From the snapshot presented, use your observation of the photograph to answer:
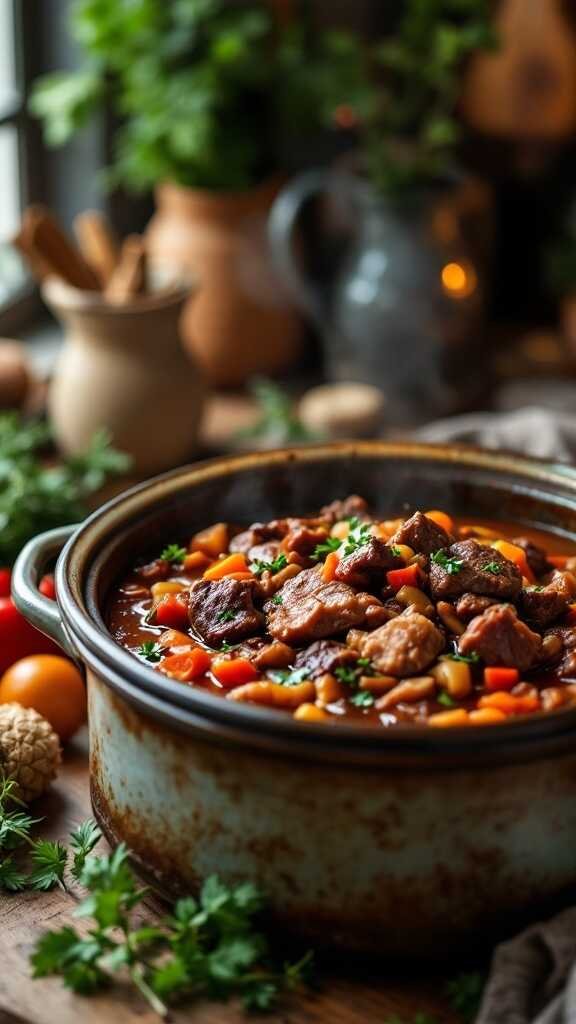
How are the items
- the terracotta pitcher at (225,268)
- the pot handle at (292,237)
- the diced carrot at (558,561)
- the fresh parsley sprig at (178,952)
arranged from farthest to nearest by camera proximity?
the terracotta pitcher at (225,268) → the pot handle at (292,237) → the diced carrot at (558,561) → the fresh parsley sprig at (178,952)

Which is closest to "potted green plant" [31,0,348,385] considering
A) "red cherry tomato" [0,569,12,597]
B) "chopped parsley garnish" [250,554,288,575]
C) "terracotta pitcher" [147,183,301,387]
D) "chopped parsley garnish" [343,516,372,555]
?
"terracotta pitcher" [147,183,301,387]

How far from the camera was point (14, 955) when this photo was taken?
2.04m

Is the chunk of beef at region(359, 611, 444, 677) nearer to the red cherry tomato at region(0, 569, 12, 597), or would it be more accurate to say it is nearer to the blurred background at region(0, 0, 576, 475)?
the red cherry tomato at region(0, 569, 12, 597)

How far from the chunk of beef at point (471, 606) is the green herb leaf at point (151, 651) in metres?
0.52

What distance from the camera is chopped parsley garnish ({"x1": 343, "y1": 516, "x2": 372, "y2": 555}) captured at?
2314 millimetres

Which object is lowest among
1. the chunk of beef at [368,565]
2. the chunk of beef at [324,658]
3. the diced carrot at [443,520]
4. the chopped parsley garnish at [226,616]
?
the diced carrot at [443,520]

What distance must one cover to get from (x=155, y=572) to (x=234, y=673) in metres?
0.50

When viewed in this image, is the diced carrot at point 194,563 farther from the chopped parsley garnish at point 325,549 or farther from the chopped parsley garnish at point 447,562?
the chopped parsley garnish at point 447,562

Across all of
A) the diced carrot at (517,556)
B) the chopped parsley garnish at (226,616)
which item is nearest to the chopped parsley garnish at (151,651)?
the chopped parsley garnish at (226,616)

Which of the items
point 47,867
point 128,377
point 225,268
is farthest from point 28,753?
point 225,268

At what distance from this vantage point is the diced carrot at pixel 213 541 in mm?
2635

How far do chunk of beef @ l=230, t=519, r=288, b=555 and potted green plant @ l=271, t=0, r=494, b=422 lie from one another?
1.81 metres

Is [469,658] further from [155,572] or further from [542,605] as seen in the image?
[155,572]

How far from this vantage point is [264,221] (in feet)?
15.3
